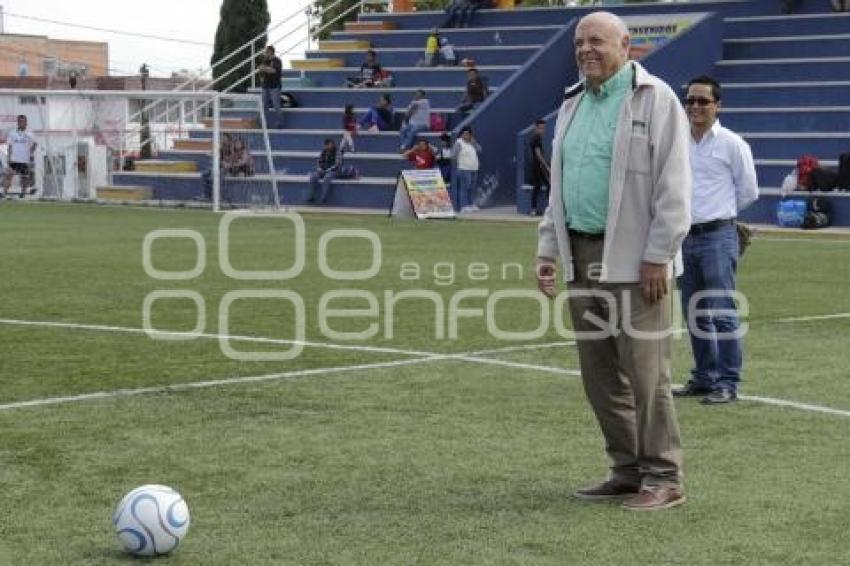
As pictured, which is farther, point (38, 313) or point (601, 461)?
point (38, 313)

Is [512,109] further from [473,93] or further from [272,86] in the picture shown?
[272,86]

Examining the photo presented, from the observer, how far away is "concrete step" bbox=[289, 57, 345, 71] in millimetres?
44094

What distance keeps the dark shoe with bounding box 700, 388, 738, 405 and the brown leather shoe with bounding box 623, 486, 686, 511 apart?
270 cm

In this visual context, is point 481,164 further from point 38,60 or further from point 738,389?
point 38,60

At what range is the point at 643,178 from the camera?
21.8 ft

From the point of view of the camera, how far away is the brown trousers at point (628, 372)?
6684mm

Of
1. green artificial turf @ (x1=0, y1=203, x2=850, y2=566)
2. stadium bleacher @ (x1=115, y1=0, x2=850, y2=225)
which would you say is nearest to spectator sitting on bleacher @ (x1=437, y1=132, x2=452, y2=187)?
stadium bleacher @ (x1=115, y1=0, x2=850, y2=225)

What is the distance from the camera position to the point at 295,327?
1312 centimetres

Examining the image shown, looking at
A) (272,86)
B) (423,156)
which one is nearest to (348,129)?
(423,156)

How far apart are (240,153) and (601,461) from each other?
96.7 ft

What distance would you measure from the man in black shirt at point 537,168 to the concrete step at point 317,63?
11.6 meters

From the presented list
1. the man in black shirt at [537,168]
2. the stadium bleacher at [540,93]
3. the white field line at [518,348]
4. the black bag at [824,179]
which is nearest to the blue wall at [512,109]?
the stadium bleacher at [540,93]

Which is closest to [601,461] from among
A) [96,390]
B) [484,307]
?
[96,390]

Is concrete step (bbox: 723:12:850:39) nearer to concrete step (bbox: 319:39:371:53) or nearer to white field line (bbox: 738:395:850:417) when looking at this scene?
concrete step (bbox: 319:39:371:53)
